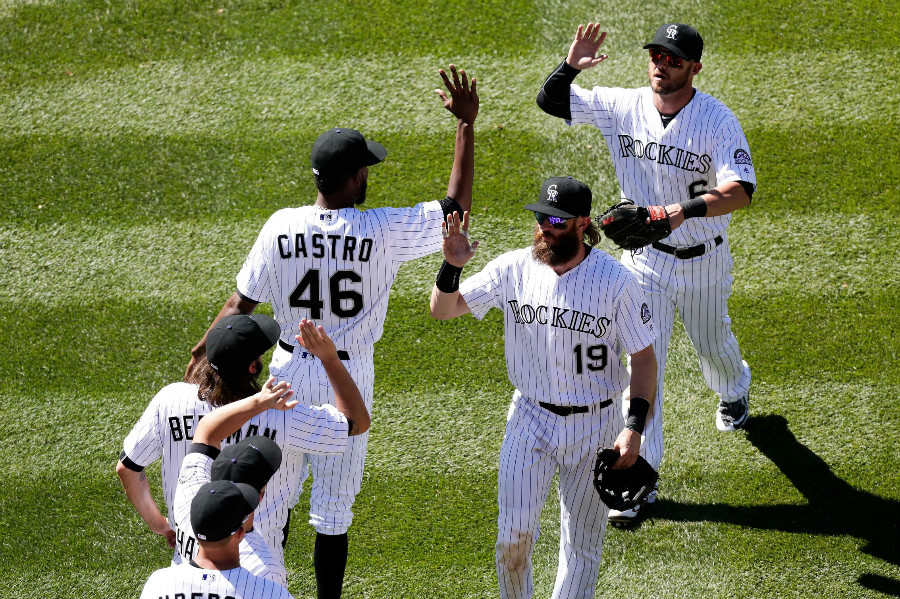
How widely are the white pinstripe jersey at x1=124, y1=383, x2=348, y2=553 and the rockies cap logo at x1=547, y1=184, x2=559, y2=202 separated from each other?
1158 millimetres

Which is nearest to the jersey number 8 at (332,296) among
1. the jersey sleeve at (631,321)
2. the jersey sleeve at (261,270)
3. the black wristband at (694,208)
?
the jersey sleeve at (261,270)

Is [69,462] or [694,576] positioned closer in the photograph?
[694,576]

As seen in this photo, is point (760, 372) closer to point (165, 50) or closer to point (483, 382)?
point (483, 382)

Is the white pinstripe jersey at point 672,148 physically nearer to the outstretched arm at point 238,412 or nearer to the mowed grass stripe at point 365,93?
the mowed grass stripe at point 365,93

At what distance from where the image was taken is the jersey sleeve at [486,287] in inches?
155

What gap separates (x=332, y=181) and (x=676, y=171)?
172 centimetres

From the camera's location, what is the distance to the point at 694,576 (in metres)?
4.52

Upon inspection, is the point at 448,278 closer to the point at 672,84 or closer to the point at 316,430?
the point at 316,430

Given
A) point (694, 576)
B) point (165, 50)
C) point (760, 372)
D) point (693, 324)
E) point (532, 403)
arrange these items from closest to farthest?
1. point (532, 403)
2. point (694, 576)
3. point (693, 324)
4. point (760, 372)
5. point (165, 50)

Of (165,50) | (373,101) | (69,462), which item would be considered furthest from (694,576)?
(165,50)

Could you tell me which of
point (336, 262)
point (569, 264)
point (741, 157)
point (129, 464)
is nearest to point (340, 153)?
point (336, 262)

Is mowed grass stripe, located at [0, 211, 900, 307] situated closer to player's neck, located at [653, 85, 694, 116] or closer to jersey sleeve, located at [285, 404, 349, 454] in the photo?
player's neck, located at [653, 85, 694, 116]

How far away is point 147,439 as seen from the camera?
11.5 ft

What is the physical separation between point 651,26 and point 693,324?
3021 millimetres
